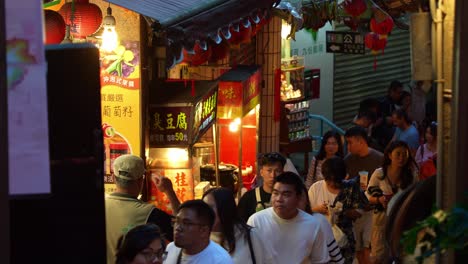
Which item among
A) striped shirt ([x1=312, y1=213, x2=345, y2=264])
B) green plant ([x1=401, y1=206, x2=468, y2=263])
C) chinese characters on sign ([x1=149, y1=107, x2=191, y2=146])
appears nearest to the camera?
green plant ([x1=401, y1=206, x2=468, y2=263])

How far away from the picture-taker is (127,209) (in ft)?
25.3

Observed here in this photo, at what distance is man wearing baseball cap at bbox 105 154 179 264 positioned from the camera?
25.1 ft

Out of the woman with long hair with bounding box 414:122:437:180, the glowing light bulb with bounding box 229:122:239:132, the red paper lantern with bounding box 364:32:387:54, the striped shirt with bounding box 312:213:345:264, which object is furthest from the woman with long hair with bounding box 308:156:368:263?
the red paper lantern with bounding box 364:32:387:54

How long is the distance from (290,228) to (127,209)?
134cm

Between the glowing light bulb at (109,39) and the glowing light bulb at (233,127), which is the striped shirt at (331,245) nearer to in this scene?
the glowing light bulb at (109,39)

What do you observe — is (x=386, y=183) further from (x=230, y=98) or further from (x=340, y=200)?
(x=230, y=98)

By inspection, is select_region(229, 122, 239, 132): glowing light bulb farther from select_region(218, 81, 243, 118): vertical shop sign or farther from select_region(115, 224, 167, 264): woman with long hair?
select_region(115, 224, 167, 264): woman with long hair

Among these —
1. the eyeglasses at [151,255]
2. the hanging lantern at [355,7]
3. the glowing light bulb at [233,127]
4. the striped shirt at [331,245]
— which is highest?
the hanging lantern at [355,7]

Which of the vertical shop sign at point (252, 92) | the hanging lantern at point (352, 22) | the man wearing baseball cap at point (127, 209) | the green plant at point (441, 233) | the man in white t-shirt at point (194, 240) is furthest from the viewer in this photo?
the hanging lantern at point (352, 22)

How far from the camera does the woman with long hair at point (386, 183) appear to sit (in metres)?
11.0

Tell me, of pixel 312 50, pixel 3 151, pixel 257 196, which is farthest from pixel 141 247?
pixel 312 50

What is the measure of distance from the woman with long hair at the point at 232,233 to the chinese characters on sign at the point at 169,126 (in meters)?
3.58

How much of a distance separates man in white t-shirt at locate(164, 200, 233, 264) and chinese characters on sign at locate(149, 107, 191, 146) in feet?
14.2

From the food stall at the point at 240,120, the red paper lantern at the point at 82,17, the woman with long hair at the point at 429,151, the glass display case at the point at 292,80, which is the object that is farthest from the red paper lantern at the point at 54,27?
the glass display case at the point at 292,80
